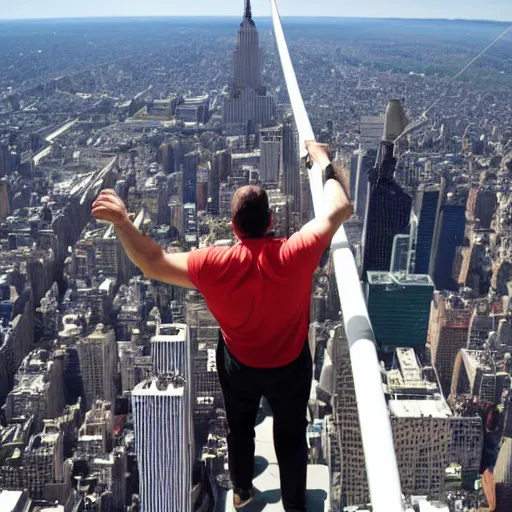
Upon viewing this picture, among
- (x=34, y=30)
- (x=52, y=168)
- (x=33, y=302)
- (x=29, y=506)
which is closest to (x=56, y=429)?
(x=29, y=506)

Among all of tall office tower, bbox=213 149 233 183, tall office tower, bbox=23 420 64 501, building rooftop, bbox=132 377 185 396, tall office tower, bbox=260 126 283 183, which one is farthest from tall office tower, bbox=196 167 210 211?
tall office tower, bbox=23 420 64 501

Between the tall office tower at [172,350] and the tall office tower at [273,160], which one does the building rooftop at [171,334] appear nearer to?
the tall office tower at [172,350]

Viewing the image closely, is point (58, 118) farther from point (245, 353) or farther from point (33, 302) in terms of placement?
point (245, 353)

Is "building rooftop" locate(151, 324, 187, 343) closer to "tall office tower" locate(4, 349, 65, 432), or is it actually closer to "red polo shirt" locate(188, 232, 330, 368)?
"tall office tower" locate(4, 349, 65, 432)

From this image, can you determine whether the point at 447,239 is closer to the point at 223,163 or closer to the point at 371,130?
the point at 371,130

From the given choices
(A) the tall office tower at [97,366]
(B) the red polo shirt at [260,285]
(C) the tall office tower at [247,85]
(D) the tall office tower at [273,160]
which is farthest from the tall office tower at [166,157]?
(B) the red polo shirt at [260,285]

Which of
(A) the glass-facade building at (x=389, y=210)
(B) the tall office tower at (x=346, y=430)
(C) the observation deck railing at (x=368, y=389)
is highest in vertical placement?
(C) the observation deck railing at (x=368, y=389)
